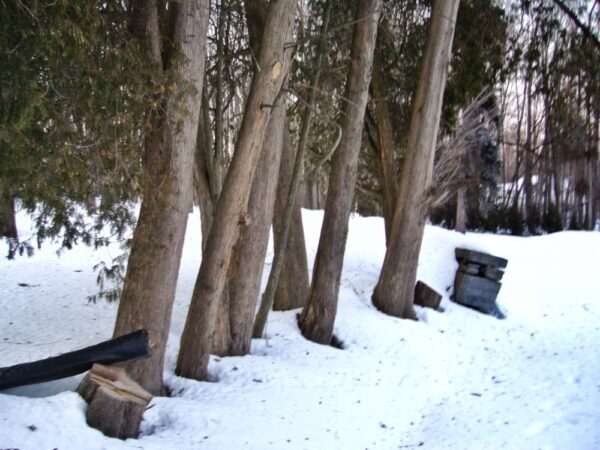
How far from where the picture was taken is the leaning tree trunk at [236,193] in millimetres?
7035

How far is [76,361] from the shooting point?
217 inches

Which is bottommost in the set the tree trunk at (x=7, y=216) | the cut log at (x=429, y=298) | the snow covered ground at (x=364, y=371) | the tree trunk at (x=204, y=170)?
the snow covered ground at (x=364, y=371)

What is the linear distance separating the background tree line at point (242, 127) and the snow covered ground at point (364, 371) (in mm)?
626

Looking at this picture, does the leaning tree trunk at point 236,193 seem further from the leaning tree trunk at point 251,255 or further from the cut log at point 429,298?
the cut log at point 429,298

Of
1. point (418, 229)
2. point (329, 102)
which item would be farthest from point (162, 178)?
point (418, 229)

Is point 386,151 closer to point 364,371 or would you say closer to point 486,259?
point 486,259

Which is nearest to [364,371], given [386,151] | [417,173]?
[417,173]

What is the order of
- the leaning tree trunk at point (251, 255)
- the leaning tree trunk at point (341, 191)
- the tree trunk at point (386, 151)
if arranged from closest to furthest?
the leaning tree trunk at point (251, 255) < the leaning tree trunk at point (341, 191) < the tree trunk at point (386, 151)

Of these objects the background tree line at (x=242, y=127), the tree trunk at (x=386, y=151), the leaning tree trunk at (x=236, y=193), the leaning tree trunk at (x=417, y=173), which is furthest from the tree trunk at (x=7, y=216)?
the tree trunk at (x=386, y=151)

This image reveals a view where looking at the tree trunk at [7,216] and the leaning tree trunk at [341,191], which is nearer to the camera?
the tree trunk at [7,216]

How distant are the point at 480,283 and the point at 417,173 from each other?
2.57 meters

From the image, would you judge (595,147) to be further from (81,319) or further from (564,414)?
(81,319)

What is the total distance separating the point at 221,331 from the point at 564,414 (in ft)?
12.9

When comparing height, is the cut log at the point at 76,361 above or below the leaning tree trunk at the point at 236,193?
below
